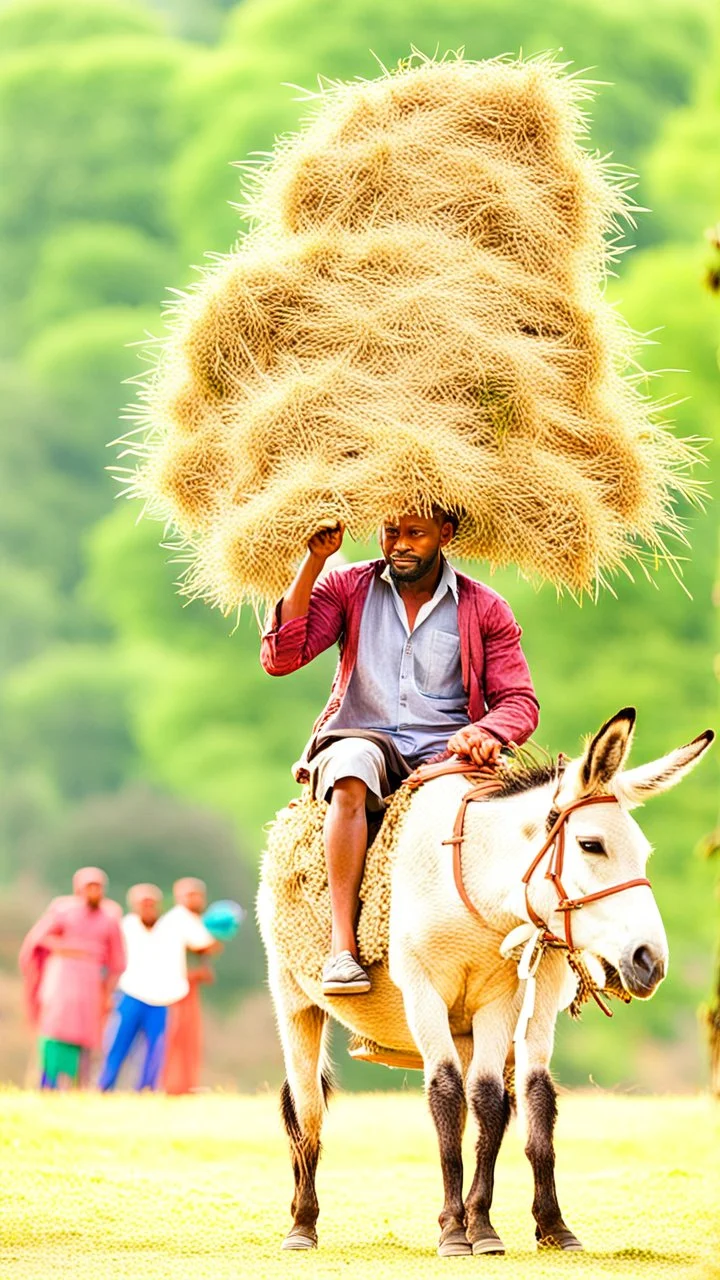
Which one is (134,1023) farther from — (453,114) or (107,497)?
(107,497)

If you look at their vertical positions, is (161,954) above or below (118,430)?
below

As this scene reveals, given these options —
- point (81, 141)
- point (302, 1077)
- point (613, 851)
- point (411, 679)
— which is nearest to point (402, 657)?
point (411, 679)

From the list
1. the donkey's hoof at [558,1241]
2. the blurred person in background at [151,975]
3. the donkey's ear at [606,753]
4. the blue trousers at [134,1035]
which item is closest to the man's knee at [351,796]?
the donkey's ear at [606,753]

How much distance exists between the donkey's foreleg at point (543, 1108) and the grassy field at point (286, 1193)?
4.4 inches

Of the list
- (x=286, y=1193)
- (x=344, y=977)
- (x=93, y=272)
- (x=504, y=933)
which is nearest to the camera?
(x=504, y=933)

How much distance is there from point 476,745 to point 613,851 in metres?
0.77

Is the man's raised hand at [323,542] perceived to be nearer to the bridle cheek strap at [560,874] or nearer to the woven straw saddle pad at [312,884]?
the woven straw saddle pad at [312,884]

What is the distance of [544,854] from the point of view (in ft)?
18.4

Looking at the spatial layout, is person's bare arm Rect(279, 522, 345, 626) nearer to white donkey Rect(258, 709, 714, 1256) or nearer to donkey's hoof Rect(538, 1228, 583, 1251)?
white donkey Rect(258, 709, 714, 1256)

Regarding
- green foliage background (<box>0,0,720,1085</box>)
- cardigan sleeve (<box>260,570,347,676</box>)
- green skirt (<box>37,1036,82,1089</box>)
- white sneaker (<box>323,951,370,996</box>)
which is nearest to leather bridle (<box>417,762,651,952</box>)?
white sneaker (<box>323,951,370,996</box>)

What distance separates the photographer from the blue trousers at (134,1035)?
1380 cm

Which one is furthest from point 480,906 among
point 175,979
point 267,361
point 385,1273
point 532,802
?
point 175,979

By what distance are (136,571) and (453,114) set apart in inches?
728

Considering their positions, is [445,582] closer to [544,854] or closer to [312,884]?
[312,884]
